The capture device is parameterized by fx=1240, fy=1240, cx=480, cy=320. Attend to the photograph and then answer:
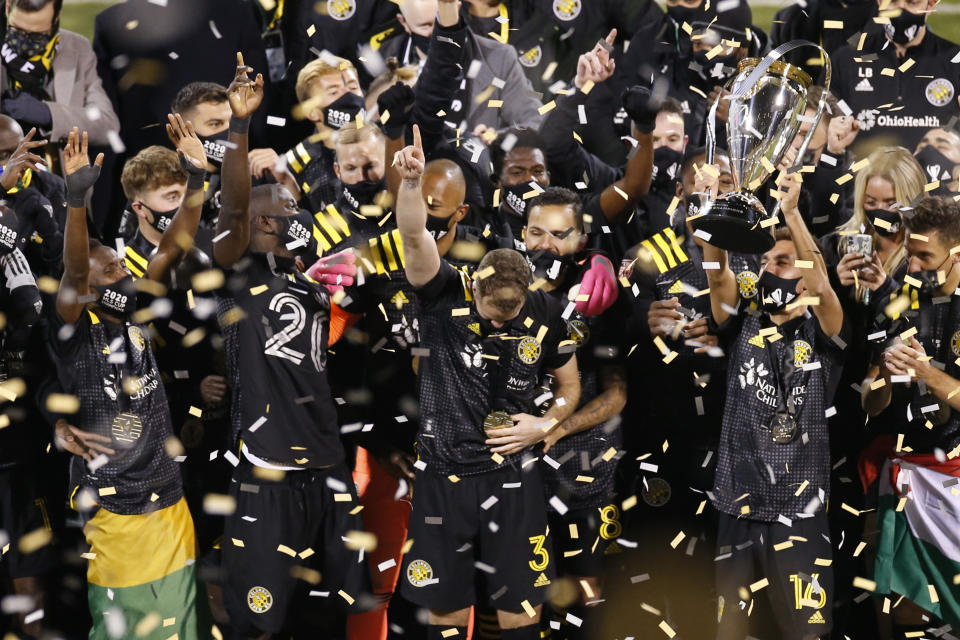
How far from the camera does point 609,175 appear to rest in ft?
15.3

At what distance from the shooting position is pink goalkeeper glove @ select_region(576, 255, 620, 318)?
4258 mm

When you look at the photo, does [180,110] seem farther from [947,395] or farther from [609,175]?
[947,395]

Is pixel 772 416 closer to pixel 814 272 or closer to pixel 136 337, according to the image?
pixel 814 272

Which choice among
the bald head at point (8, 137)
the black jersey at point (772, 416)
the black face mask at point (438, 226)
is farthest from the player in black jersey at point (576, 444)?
the bald head at point (8, 137)

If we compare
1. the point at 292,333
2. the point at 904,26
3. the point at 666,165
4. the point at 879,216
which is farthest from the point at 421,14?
the point at 904,26

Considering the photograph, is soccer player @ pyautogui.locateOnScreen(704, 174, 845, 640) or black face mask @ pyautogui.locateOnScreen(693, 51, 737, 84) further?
black face mask @ pyautogui.locateOnScreen(693, 51, 737, 84)

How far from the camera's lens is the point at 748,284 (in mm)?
4180

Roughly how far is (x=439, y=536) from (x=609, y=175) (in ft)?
5.01

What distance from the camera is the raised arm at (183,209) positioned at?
13.0 ft

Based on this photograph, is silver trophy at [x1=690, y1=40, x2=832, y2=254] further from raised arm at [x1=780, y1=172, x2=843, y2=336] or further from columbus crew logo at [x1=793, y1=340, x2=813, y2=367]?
columbus crew logo at [x1=793, y1=340, x2=813, y2=367]

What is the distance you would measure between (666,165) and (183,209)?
1791 mm

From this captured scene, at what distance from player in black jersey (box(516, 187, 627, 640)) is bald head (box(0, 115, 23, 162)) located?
1.77 meters

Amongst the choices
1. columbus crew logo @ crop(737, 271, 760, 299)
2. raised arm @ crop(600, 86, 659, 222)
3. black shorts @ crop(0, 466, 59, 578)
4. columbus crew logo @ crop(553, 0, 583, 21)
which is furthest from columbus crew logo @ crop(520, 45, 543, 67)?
black shorts @ crop(0, 466, 59, 578)

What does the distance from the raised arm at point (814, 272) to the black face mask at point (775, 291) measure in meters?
0.06
